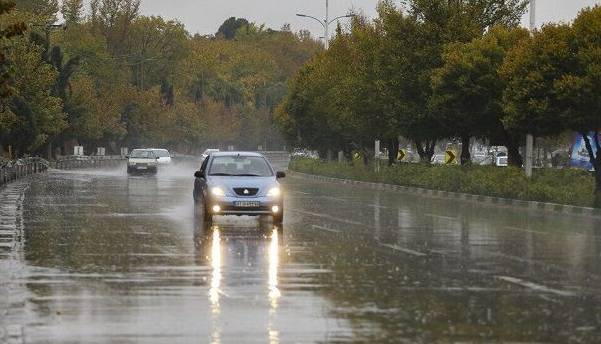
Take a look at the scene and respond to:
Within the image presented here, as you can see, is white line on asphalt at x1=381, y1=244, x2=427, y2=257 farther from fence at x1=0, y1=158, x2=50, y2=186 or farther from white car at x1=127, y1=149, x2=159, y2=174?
white car at x1=127, y1=149, x2=159, y2=174

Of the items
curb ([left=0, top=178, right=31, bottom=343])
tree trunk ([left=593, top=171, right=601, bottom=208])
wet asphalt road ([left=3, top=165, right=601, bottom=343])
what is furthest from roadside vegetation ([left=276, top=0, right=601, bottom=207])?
curb ([left=0, top=178, right=31, bottom=343])

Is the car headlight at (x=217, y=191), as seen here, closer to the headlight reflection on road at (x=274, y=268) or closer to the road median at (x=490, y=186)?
the headlight reflection on road at (x=274, y=268)

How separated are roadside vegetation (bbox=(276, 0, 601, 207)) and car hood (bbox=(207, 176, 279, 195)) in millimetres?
12985

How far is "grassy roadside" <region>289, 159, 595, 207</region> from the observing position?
40.5 metres

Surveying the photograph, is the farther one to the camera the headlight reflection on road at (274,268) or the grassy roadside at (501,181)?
the grassy roadside at (501,181)

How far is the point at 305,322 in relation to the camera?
11961 millimetres

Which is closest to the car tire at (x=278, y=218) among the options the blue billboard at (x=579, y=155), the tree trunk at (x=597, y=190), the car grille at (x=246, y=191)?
the car grille at (x=246, y=191)

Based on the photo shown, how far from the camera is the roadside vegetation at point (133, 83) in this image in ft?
275

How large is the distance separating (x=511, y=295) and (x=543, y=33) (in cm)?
2824

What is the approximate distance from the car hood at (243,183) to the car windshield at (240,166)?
2.56 ft

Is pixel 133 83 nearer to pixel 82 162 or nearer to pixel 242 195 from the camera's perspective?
pixel 82 162

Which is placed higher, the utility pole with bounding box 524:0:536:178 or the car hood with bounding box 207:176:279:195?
the utility pole with bounding box 524:0:536:178

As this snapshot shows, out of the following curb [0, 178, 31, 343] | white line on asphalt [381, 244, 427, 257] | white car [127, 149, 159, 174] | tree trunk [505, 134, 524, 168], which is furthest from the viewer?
white car [127, 149, 159, 174]

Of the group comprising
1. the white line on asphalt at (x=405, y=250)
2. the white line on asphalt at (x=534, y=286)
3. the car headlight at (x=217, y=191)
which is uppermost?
the car headlight at (x=217, y=191)
